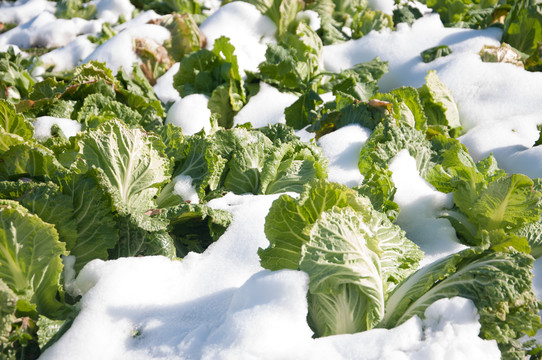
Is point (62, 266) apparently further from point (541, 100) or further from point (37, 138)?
point (541, 100)

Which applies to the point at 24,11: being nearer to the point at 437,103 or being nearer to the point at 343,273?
the point at 437,103

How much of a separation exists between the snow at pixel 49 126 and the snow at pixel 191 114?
745 mm

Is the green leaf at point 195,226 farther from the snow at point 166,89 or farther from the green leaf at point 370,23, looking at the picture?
the green leaf at point 370,23

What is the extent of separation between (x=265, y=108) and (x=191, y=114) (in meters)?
0.59

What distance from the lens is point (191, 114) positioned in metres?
3.70

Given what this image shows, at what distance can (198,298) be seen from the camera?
2.03 m

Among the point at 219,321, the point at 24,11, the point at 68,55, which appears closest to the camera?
the point at 219,321

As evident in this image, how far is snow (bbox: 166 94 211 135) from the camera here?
3646 millimetres

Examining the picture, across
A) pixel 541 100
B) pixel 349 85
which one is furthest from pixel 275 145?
pixel 541 100

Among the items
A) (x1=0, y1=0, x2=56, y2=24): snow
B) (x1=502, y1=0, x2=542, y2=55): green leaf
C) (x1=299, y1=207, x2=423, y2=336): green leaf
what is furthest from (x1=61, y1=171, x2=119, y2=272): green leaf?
(x1=0, y1=0, x2=56, y2=24): snow

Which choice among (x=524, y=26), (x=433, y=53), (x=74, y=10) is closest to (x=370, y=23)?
(x=433, y=53)

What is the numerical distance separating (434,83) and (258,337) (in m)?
2.45

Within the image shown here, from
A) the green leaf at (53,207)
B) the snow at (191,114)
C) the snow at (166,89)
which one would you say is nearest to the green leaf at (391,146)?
the snow at (191,114)

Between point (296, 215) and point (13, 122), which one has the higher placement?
point (296, 215)
